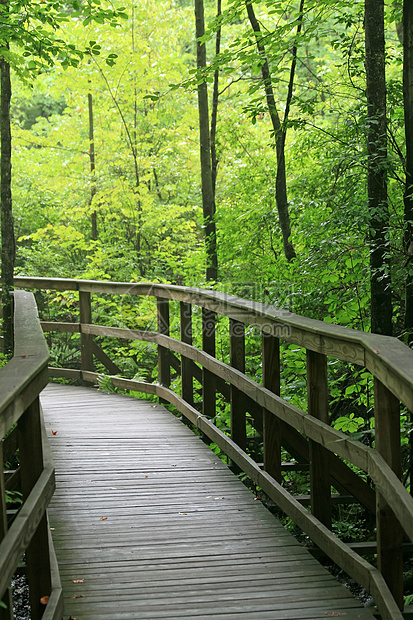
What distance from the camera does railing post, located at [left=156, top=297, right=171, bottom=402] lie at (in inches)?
247

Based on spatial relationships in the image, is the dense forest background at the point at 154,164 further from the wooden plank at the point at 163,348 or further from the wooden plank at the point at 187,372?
the wooden plank at the point at 187,372

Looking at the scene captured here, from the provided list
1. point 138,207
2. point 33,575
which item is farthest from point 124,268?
point 33,575

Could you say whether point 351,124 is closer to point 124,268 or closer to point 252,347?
point 252,347

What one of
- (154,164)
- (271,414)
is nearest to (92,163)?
(154,164)

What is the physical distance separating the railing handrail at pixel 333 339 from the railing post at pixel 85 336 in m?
2.32

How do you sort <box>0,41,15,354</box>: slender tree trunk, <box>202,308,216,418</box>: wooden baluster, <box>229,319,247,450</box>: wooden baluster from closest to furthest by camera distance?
<box>229,319,247,450</box>: wooden baluster, <box>202,308,216,418</box>: wooden baluster, <box>0,41,15,354</box>: slender tree trunk

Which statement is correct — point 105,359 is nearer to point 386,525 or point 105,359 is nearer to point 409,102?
point 409,102

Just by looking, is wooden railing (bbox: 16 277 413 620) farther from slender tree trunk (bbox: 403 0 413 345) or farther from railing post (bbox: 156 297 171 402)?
slender tree trunk (bbox: 403 0 413 345)

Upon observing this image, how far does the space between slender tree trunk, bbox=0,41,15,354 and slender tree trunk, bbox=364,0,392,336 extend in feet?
11.2

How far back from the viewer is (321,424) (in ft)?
9.37

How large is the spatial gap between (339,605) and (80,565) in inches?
48.8

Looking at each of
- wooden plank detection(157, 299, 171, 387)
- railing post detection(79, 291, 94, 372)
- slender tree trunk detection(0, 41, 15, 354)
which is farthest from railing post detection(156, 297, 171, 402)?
slender tree trunk detection(0, 41, 15, 354)

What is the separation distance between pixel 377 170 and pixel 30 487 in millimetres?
2938

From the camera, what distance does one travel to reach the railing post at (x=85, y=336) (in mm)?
7285
